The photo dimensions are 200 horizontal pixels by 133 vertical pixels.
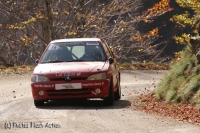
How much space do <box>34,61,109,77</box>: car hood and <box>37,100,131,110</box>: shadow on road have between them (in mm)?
709

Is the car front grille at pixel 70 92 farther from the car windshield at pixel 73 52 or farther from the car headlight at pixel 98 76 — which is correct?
the car windshield at pixel 73 52

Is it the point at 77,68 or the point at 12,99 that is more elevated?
the point at 77,68

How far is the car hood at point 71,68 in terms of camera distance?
1307cm

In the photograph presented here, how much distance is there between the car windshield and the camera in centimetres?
1426

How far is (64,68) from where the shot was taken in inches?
523

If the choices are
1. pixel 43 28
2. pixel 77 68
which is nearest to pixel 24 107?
pixel 77 68

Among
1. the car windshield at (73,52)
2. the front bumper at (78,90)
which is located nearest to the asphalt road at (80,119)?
the front bumper at (78,90)

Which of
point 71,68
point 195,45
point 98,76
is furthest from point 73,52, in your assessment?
point 195,45

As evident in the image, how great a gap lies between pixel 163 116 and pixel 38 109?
2815mm

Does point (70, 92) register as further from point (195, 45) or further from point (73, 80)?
point (195, 45)

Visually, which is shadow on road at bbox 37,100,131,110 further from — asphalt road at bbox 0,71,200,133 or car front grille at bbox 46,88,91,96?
car front grille at bbox 46,88,91,96

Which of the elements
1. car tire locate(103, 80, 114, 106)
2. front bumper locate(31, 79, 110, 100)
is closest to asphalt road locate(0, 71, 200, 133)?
car tire locate(103, 80, 114, 106)

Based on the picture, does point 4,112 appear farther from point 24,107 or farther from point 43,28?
point 43,28

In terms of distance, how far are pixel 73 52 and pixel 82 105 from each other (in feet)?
4.82
